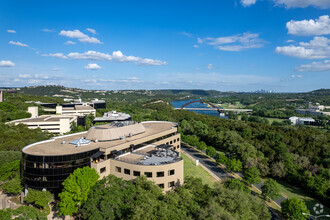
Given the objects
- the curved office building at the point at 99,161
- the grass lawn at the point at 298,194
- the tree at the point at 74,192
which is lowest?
the grass lawn at the point at 298,194

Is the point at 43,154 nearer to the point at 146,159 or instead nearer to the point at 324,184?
the point at 146,159

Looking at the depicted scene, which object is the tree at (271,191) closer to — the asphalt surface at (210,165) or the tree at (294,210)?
the asphalt surface at (210,165)

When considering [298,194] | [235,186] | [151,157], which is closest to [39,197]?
[151,157]

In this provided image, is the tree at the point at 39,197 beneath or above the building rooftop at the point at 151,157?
beneath

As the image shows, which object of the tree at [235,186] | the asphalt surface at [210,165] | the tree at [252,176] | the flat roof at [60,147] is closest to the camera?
the flat roof at [60,147]

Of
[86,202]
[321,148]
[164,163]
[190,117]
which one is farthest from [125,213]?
[190,117]

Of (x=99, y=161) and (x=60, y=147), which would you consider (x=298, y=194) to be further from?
(x=60, y=147)

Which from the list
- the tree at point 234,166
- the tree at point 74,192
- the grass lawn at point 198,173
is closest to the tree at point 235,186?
the grass lawn at point 198,173
